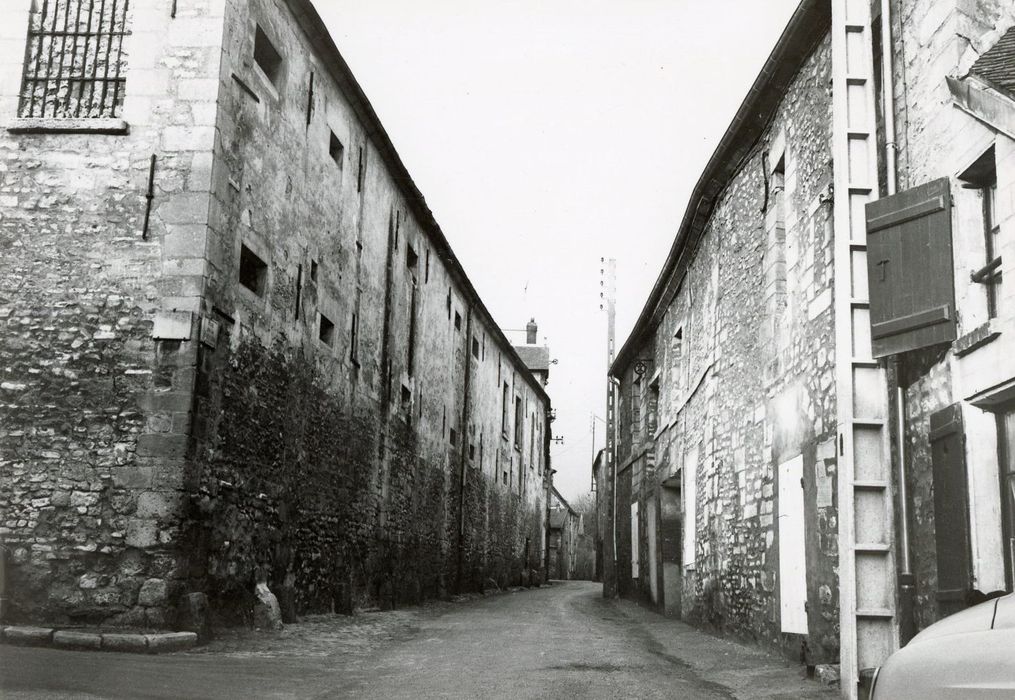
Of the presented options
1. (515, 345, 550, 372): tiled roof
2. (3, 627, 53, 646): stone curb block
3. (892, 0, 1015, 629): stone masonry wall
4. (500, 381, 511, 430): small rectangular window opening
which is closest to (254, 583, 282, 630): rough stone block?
(3, 627, 53, 646): stone curb block

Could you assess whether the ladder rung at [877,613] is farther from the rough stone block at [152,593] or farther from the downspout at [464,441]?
the downspout at [464,441]

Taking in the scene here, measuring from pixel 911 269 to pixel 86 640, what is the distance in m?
7.33

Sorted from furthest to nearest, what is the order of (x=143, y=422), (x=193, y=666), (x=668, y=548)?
(x=668, y=548), (x=143, y=422), (x=193, y=666)

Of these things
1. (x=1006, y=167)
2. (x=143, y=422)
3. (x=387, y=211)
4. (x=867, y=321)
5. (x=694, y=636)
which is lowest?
(x=694, y=636)

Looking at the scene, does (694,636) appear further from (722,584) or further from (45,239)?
(45,239)

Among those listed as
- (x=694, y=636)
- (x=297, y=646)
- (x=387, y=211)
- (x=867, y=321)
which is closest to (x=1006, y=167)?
(x=867, y=321)

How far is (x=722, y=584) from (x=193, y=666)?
7.39 metres

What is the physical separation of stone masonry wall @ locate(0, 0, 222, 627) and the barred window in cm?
13

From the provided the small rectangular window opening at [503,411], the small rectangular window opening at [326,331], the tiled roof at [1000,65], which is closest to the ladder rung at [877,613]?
the tiled roof at [1000,65]

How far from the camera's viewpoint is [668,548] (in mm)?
18219

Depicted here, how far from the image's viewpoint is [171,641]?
8344mm

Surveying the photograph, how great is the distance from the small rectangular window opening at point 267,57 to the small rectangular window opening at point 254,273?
229 centimetres

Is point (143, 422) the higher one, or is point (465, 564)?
point (143, 422)

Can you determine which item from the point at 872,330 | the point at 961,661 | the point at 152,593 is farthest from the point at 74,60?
the point at 961,661
